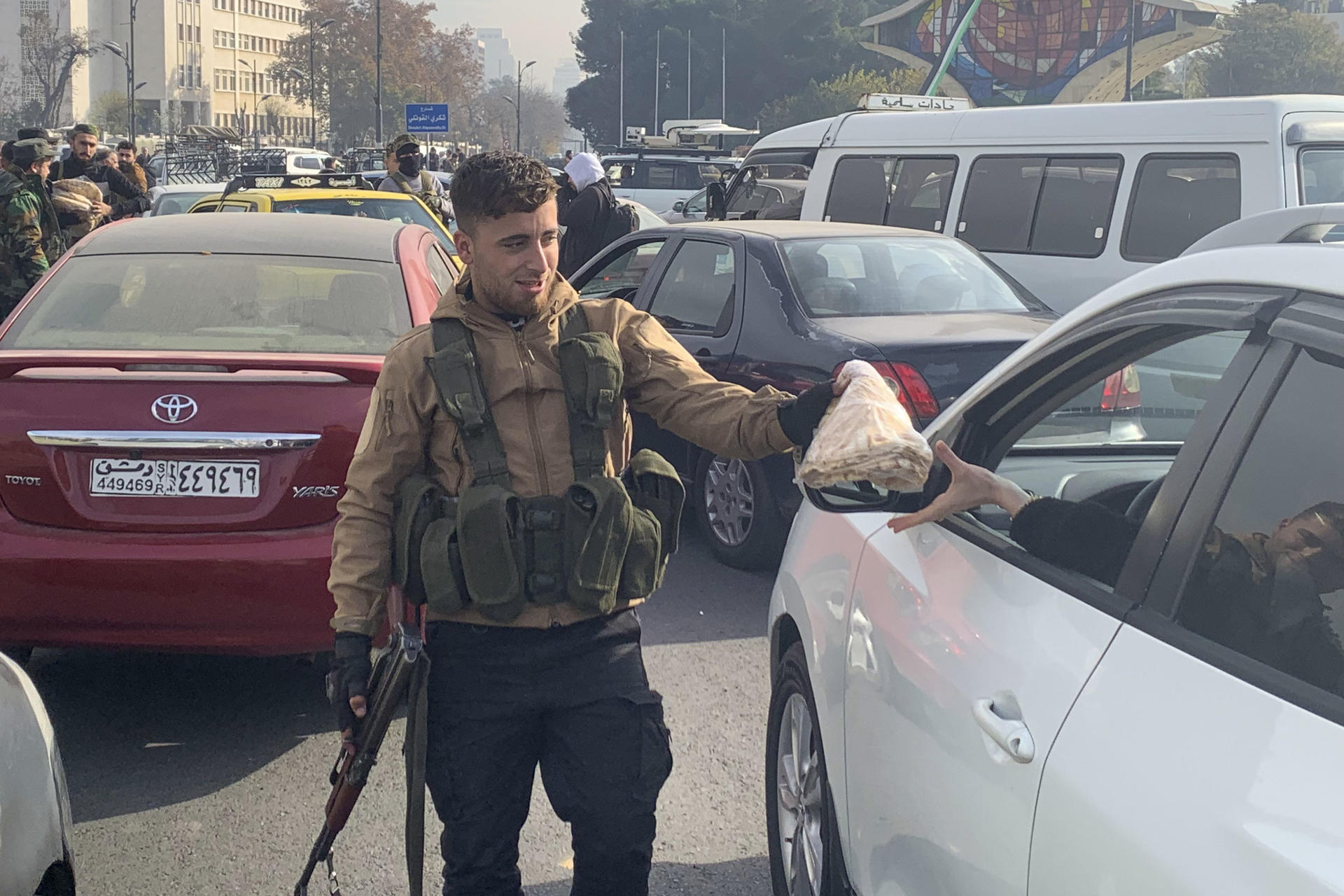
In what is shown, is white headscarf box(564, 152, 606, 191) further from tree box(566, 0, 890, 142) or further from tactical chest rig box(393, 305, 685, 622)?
tree box(566, 0, 890, 142)

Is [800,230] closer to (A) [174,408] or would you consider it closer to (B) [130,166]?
(A) [174,408]

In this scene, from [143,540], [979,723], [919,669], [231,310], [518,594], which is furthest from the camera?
Result: [231,310]

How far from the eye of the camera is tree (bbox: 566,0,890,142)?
9200 centimetres

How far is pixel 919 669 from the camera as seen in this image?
2.32 metres

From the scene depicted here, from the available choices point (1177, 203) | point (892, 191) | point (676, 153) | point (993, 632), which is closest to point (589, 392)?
point (993, 632)

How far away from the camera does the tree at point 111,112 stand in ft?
338

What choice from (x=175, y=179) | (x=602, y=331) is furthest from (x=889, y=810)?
(x=175, y=179)

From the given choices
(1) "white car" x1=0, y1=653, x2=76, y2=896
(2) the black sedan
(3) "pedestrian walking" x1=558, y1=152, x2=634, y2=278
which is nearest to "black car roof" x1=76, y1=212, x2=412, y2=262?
(2) the black sedan

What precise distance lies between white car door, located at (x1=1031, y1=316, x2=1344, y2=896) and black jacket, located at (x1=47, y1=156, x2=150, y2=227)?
13.5 m

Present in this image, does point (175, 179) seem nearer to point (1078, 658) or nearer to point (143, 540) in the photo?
point (143, 540)

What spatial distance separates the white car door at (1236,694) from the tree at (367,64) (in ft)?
306

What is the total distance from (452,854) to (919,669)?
0.96 m

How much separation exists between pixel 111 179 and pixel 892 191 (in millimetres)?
8264

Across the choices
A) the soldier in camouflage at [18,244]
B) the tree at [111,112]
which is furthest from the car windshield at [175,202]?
the tree at [111,112]
